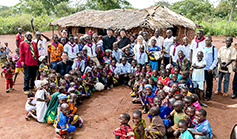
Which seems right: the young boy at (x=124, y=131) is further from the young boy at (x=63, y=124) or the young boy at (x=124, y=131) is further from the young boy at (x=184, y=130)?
the young boy at (x=63, y=124)

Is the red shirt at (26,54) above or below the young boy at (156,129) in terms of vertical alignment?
above

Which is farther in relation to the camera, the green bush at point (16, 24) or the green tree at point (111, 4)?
the green tree at point (111, 4)

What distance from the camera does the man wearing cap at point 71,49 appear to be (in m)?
5.93

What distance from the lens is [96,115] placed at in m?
4.51

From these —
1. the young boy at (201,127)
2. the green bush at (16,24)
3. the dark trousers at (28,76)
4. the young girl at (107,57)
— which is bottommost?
the young boy at (201,127)

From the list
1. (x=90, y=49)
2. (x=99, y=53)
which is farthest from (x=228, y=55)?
(x=90, y=49)

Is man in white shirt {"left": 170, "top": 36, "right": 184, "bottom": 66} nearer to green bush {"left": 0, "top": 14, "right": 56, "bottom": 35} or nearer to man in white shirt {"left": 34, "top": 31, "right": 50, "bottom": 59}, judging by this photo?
man in white shirt {"left": 34, "top": 31, "right": 50, "bottom": 59}

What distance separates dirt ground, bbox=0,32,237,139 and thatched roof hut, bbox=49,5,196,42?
17.4ft

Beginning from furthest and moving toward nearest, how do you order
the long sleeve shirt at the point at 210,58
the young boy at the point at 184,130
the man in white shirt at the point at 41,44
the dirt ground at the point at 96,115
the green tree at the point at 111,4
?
the green tree at the point at 111,4
the man in white shirt at the point at 41,44
the long sleeve shirt at the point at 210,58
the dirt ground at the point at 96,115
the young boy at the point at 184,130

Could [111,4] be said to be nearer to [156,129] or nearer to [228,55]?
[228,55]

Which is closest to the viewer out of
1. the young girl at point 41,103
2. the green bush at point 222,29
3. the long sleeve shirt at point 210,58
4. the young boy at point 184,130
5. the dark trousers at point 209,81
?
the young boy at point 184,130

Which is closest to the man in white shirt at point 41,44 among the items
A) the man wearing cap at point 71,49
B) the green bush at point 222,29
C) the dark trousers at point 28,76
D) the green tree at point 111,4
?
the dark trousers at point 28,76

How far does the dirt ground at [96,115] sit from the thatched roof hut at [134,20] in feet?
17.4

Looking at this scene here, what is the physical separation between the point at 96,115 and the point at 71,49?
253 centimetres
